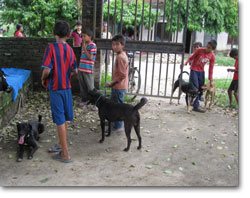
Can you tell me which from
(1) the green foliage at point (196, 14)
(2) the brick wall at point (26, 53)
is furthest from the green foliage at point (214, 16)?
(2) the brick wall at point (26, 53)

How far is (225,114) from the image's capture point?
6.89 metres

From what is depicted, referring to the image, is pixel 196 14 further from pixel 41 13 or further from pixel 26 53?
pixel 26 53

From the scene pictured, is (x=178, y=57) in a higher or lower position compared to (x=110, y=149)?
higher

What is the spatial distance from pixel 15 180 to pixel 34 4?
425 inches

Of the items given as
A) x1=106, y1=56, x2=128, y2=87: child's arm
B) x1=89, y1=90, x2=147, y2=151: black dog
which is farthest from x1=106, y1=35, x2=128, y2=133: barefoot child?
x1=89, y1=90, x2=147, y2=151: black dog

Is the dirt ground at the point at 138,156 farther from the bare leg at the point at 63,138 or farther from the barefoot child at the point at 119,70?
the barefoot child at the point at 119,70

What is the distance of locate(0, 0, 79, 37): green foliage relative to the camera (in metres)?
11.9

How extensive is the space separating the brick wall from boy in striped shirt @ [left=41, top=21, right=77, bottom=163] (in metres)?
3.62

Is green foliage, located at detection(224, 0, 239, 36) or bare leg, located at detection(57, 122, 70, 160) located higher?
green foliage, located at detection(224, 0, 239, 36)

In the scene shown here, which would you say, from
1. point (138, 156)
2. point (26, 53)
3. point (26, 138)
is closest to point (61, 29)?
point (26, 138)

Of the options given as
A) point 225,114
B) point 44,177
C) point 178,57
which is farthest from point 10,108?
point 178,57

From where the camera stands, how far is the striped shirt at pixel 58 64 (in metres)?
3.66

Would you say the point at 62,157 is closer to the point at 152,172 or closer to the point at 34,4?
the point at 152,172

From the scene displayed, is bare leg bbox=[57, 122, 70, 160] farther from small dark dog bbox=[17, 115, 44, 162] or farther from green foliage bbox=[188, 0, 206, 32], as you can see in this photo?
green foliage bbox=[188, 0, 206, 32]
